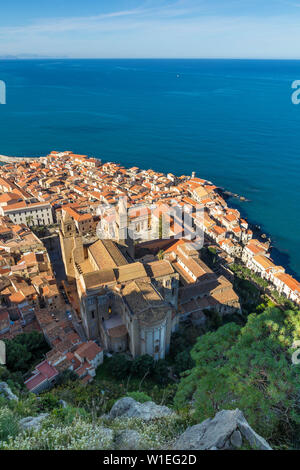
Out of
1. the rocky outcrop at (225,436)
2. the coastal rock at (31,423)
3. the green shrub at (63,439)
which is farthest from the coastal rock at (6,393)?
the rocky outcrop at (225,436)

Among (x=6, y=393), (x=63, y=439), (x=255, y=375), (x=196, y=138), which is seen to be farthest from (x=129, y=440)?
(x=196, y=138)

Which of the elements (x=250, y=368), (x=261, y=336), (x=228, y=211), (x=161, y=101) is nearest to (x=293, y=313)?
(x=261, y=336)

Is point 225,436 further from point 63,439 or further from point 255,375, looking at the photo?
point 63,439

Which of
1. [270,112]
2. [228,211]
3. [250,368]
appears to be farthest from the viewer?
[270,112]

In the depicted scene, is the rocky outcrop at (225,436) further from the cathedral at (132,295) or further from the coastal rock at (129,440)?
the cathedral at (132,295)

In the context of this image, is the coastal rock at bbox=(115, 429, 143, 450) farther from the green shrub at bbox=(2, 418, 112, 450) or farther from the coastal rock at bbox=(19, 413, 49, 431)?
the coastal rock at bbox=(19, 413, 49, 431)

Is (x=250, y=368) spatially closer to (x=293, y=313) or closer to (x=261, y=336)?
(x=261, y=336)

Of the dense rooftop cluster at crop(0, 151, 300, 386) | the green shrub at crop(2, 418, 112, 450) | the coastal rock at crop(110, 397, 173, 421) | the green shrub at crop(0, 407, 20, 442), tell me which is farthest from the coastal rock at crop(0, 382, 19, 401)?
the dense rooftop cluster at crop(0, 151, 300, 386)
